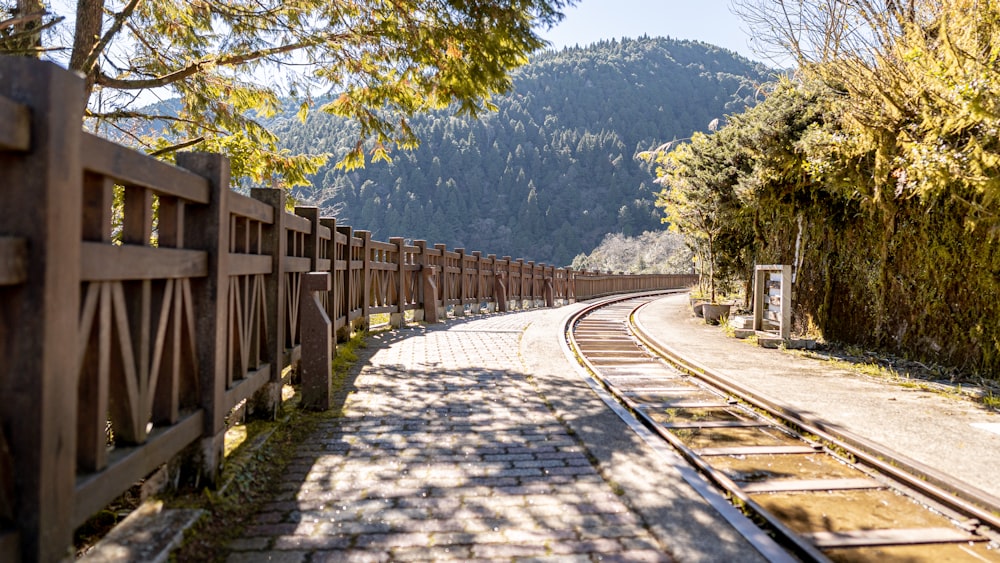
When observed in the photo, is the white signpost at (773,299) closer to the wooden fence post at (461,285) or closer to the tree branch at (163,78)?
the wooden fence post at (461,285)

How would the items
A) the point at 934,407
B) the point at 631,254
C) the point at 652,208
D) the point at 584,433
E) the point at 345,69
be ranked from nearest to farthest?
the point at 584,433 < the point at 934,407 < the point at 345,69 < the point at 631,254 < the point at 652,208

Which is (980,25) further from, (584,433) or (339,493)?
(339,493)

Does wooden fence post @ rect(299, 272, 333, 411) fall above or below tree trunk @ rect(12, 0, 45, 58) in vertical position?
below

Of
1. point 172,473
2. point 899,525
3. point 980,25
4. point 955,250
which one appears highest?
point 980,25

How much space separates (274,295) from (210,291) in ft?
5.22

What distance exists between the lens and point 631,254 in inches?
3509

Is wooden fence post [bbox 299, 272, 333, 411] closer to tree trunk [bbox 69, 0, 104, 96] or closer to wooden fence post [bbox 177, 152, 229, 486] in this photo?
wooden fence post [bbox 177, 152, 229, 486]

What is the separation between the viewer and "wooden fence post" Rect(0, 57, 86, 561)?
1.97 metres

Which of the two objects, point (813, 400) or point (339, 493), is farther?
point (813, 400)

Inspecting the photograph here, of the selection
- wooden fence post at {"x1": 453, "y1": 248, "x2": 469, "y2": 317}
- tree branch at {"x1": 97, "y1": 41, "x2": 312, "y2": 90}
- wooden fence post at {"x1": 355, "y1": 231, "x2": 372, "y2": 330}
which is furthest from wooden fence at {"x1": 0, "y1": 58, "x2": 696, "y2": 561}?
wooden fence post at {"x1": 453, "y1": 248, "x2": 469, "y2": 317}

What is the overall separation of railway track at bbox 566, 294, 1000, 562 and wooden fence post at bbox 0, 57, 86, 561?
3457 millimetres

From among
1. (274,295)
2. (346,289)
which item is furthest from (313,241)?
(346,289)

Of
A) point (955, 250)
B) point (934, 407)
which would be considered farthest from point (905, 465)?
point (955, 250)

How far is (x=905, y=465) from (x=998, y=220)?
532cm
